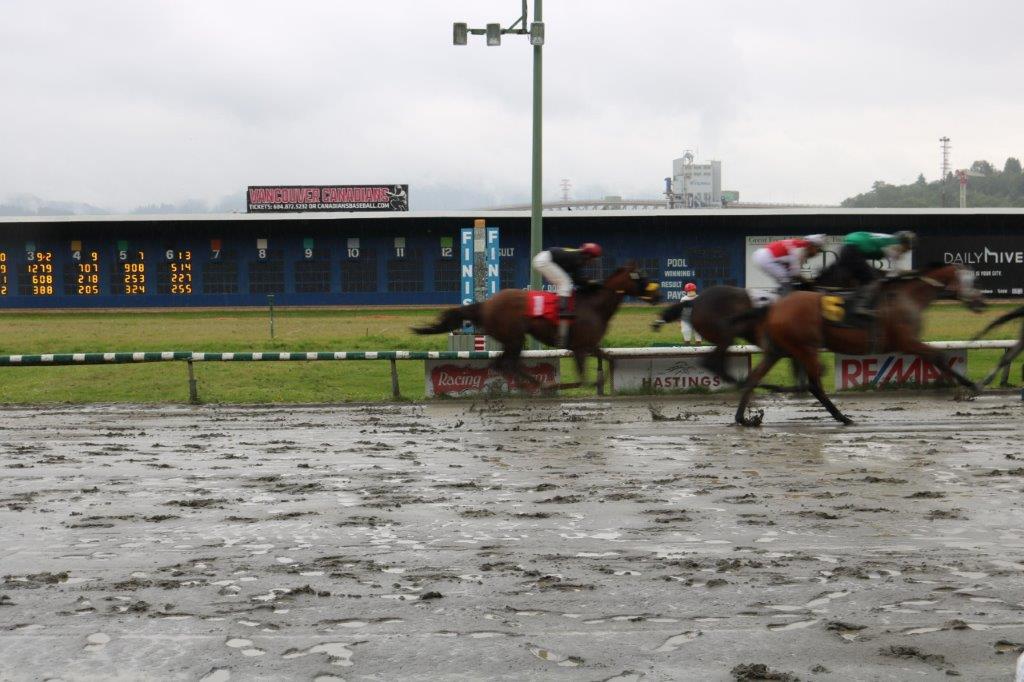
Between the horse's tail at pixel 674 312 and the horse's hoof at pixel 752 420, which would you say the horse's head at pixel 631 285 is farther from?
the horse's hoof at pixel 752 420

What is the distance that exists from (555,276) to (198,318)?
21.6m

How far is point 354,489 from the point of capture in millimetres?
8594

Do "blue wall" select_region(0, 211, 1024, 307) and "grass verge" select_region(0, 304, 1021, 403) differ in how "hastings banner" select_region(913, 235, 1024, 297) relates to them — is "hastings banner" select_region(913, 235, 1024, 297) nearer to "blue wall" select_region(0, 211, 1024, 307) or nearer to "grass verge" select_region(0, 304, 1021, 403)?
"blue wall" select_region(0, 211, 1024, 307)

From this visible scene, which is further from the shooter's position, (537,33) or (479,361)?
(537,33)

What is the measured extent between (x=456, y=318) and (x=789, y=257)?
153 inches

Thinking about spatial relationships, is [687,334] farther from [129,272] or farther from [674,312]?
[129,272]

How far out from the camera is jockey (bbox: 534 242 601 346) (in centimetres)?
1312

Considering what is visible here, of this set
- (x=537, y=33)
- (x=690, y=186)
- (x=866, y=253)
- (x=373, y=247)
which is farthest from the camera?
(x=690, y=186)

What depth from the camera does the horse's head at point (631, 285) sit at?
13.2m

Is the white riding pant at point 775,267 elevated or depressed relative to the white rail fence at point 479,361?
elevated

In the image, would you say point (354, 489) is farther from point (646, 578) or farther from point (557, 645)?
point (557, 645)

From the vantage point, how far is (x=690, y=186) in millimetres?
90312

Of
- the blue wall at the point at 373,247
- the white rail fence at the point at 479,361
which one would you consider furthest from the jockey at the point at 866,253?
the blue wall at the point at 373,247

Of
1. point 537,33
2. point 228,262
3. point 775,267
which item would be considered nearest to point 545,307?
point 775,267
